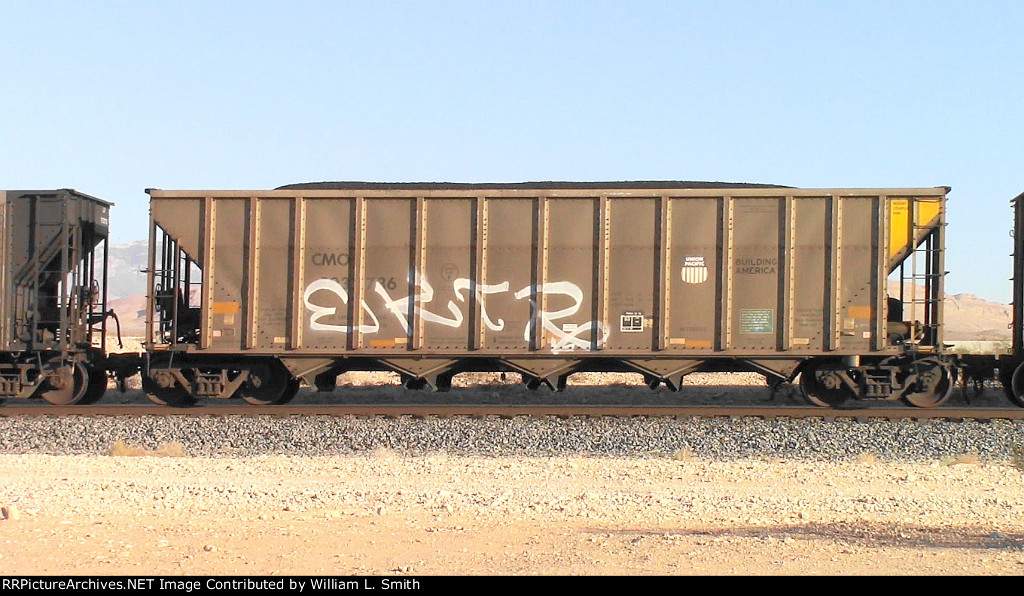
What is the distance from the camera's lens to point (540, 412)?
45.4ft

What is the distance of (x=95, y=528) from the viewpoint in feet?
21.5

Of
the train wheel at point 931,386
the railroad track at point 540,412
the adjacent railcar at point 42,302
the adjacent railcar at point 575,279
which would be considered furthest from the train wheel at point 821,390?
the adjacent railcar at point 42,302

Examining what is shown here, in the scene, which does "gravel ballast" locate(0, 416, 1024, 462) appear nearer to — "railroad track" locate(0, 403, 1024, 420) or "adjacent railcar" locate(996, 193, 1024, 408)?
"railroad track" locate(0, 403, 1024, 420)

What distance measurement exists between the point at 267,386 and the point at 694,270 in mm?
6919

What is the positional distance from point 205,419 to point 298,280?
98.5 inches

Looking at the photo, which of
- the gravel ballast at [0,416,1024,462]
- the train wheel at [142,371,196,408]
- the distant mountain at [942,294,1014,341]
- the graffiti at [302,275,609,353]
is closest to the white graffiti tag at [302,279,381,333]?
the graffiti at [302,275,609,353]

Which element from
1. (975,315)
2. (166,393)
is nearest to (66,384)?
(166,393)

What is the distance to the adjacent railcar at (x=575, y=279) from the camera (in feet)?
46.9

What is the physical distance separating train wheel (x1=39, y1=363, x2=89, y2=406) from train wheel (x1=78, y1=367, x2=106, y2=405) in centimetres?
32

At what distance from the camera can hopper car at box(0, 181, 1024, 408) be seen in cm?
1428

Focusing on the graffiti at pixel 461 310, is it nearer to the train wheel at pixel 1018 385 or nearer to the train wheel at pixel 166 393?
the train wheel at pixel 166 393

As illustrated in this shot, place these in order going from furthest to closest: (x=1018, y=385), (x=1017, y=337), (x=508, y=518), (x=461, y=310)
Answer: (x=1017, y=337) < (x=1018, y=385) < (x=461, y=310) < (x=508, y=518)

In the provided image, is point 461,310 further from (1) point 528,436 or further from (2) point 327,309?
(1) point 528,436

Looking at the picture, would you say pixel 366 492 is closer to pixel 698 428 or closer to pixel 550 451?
pixel 550 451
